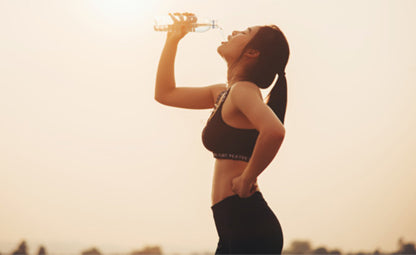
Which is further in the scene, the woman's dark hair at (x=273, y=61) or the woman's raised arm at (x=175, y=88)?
the woman's raised arm at (x=175, y=88)

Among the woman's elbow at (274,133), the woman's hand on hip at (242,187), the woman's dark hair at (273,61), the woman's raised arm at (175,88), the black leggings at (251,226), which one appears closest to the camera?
the woman's elbow at (274,133)

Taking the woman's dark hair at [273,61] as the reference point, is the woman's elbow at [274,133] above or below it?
below

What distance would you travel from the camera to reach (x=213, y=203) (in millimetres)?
2979

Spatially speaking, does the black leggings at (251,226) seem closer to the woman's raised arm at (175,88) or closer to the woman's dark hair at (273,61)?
the woman's dark hair at (273,61)

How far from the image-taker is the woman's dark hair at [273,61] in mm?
3098

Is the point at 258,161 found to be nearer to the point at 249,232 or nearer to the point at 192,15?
the point at 249,232

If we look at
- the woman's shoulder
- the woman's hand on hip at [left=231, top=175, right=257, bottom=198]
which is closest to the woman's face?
the woman's shoulder

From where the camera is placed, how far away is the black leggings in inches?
110

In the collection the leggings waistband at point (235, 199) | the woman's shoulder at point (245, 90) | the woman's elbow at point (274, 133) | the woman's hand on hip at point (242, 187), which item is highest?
the woman's shoulder at point (245, 90)

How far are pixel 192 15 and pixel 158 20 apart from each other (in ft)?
1.90

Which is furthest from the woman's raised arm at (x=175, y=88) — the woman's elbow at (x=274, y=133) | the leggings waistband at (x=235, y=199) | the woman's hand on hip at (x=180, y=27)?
the woman's elbow at (x=274, y=133)

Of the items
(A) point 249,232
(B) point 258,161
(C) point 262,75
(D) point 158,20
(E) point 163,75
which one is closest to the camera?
(B) point 258,161

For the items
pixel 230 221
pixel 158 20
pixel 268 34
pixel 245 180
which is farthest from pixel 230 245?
pixel 158 20

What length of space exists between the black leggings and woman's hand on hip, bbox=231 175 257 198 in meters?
0.08
